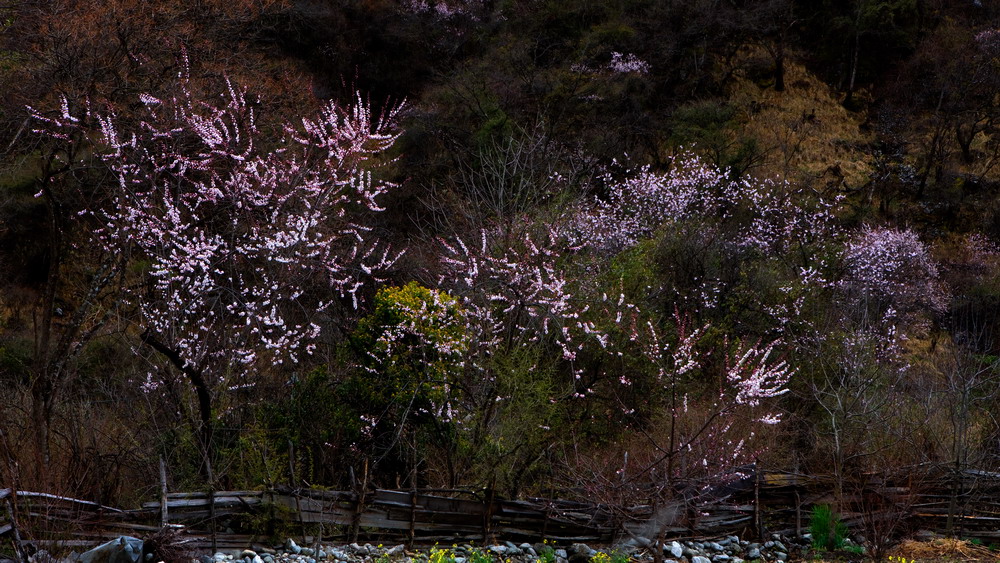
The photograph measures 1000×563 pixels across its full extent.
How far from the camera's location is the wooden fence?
7.38 metres

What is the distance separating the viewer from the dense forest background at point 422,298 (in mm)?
10594

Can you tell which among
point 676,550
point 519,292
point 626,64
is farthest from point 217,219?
point 626,64

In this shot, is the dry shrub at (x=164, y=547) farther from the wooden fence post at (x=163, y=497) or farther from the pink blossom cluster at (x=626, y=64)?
the pink blossom cluster at (x=626, y=64)

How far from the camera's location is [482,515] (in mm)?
9594

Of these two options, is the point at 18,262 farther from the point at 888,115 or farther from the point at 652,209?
the point at 888,115

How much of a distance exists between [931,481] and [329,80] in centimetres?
2780

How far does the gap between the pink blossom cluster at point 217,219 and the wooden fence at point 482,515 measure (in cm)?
326

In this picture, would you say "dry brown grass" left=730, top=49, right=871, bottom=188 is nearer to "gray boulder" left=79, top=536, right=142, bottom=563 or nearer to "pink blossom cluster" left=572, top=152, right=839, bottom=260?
"pink blossom cluster" left=572, top=152, right=839, bottom=260

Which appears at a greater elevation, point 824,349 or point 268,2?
point 268,2

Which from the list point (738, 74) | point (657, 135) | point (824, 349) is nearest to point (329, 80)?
point (657, 135)

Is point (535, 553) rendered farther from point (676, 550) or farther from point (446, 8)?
point (446, 8)

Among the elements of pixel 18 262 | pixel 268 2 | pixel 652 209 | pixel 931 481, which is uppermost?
pixel 268 2

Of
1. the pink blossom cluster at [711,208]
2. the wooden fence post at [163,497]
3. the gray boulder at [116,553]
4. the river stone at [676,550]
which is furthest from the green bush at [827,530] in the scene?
the pink blossom cluster at [711,208]

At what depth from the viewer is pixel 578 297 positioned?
1367cm
